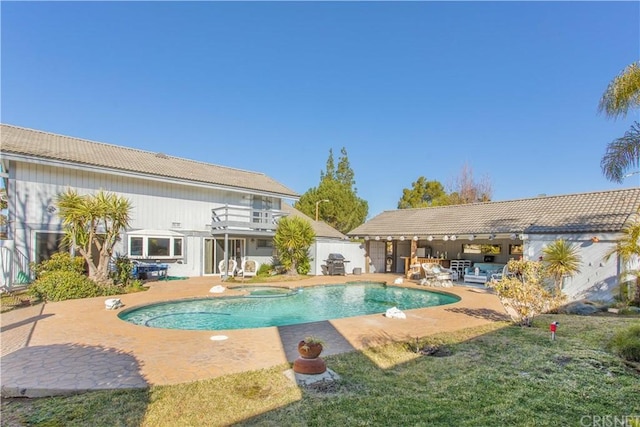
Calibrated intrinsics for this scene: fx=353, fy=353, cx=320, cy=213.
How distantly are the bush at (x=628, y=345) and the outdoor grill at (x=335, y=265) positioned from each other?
16.6m

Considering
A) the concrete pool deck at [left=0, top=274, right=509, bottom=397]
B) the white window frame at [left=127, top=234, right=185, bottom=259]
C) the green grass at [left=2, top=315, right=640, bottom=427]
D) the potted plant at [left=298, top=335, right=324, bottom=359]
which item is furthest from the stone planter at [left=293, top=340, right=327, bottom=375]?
the white window frame at [left=127, top=234, right=185, bottom=259]

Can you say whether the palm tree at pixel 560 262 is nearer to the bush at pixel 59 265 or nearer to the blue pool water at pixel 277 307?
the blue pool water at pixel 277 307

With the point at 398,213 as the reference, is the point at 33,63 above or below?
above

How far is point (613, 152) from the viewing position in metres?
10.8

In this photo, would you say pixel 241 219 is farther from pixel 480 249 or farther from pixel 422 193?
pixel 422 193

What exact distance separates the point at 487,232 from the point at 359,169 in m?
32.9

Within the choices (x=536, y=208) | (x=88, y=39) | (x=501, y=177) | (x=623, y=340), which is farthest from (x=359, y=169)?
(x=623, y=340)

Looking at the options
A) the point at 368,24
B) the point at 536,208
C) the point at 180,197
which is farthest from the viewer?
the point at 180,197

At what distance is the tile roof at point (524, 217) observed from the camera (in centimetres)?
1474

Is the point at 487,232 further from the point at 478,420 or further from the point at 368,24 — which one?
the point at 478,420

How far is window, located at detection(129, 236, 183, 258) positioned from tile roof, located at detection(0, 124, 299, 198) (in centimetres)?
348

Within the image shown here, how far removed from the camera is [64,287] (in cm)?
1252

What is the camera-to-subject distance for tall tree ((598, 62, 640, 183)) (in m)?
9.75

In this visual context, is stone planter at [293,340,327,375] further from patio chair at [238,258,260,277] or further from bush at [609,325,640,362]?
patio chair at [238,258,260,277]
